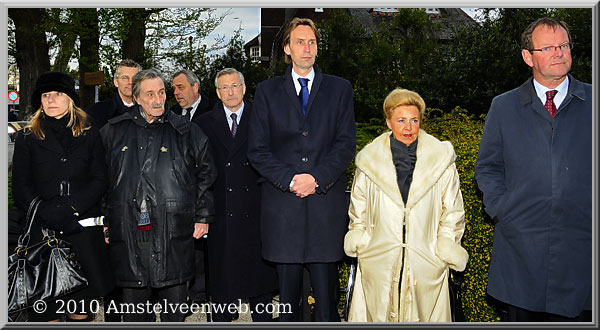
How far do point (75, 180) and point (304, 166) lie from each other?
1.91 meters

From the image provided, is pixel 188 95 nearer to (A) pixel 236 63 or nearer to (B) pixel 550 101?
(B) pixel 550 101

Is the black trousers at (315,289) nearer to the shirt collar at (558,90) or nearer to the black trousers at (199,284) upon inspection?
the shirt collar at (558,90)

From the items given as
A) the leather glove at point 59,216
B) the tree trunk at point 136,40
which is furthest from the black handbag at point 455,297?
the tree trunk at point 136,40

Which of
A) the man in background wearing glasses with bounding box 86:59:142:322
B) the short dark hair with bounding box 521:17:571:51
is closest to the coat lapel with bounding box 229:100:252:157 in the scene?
the man in background wearing glasses with bounding box 86:59:142:322

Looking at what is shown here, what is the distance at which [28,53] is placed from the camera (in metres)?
17.2

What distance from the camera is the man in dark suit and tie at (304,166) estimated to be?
185 inches

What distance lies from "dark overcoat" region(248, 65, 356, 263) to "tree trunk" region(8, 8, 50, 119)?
46.0ft

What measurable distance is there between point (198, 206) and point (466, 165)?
242cm

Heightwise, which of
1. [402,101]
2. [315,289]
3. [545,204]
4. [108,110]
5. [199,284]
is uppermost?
[108,110]

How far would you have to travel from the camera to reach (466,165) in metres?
5.21

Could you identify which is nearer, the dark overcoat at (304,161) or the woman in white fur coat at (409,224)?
the woman in white fur coat at (409,224)

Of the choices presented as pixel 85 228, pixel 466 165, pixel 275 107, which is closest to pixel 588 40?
pixel 466 165

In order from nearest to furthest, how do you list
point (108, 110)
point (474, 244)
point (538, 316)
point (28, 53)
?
point (538, 316)
point (474, 244)
point (108, 110)
point (28, 53)

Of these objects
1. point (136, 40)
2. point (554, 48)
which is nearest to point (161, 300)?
point (554, 48)
